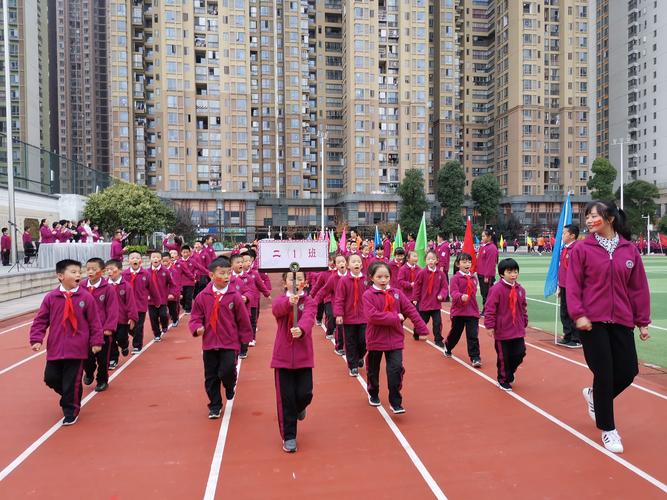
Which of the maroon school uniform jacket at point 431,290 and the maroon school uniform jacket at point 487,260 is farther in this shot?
the maroon school uniform jacket at point 487,260

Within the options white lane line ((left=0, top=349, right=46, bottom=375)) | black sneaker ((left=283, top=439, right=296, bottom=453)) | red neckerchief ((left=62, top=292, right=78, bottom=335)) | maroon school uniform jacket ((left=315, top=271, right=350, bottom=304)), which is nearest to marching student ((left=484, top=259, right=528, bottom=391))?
maroon school uniform jacket ((left=315, top=271, right=350, bottom=304))

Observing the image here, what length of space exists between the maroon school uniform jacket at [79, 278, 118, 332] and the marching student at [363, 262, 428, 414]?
311 centimetres

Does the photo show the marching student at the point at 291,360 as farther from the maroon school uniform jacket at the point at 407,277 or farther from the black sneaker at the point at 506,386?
the maroon school uniform jacket at the point at 407,277

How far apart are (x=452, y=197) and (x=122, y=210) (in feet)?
125

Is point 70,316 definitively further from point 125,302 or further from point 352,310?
point 352,310

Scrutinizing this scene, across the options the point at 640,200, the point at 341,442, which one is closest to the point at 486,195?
the point at 640,200

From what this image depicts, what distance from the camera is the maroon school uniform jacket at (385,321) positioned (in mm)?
5758

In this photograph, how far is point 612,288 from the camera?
466cm

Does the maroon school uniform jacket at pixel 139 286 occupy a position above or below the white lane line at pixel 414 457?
above

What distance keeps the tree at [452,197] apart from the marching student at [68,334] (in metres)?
53.6

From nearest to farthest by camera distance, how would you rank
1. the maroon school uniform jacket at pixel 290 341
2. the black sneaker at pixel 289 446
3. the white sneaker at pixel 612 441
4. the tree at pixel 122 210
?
the white sneaker at pixel 612 441 < the black sneaker at pixel 289 446 < the maroon school uniform jacket at pixel 290 341 < the tree at pixel 122 210

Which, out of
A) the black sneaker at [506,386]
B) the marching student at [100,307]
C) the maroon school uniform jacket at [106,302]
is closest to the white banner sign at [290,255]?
the maroon school uniform jacket at [106,302]

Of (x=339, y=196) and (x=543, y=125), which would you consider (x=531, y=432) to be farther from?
(x=543, y=125)

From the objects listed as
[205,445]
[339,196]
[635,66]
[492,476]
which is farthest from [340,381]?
[635,66]
